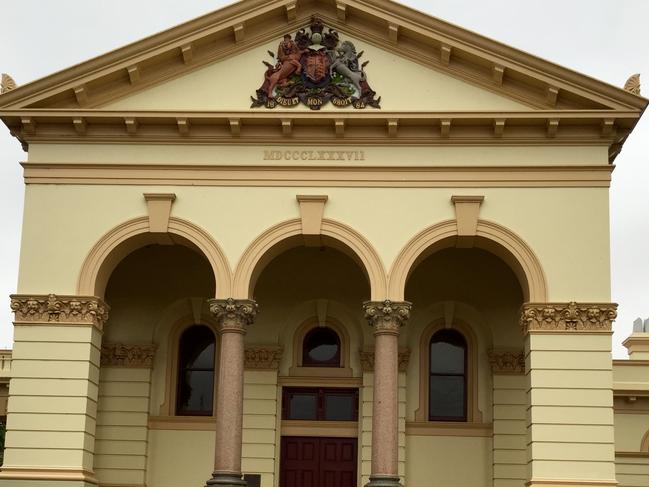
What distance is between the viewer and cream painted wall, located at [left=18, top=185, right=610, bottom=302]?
2375cm

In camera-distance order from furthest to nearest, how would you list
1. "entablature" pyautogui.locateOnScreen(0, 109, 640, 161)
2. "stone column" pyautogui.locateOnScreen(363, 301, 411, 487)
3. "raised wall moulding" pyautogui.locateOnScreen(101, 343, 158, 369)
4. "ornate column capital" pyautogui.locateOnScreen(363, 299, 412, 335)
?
"raised wall moulding" pyautogui.locateOnScreen(101, 343, 158, 369)
"entablature" pyautogui.locateOnScreen(0, 109, 640, 161)
"ornate column capital" pyautogui.locateOnScreen(363, 299, 412, 335)
"stone column" pyautogui.locateOnScreen(363, 301, 411, 487)

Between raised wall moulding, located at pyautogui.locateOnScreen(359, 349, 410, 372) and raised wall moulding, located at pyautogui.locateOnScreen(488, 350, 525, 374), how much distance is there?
195 cm

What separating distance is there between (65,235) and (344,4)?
304 inches

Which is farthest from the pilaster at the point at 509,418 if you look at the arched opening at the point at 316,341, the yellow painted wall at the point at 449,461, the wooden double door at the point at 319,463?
the wooden double door at the point at 319,463

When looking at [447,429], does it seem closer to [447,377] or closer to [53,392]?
[447,377]

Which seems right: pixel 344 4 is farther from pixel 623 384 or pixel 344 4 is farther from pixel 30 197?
pixel 623 384

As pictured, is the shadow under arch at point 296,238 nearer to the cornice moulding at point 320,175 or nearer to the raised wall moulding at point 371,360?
the cornice moulding at point 320,175

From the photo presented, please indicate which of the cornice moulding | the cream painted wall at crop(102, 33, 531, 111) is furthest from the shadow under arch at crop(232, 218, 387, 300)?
the cream painted wall at crop(102, 33, 531, 111)

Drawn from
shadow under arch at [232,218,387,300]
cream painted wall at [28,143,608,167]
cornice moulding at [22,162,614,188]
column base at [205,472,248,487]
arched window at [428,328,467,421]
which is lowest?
column base at [205,472,248,487]

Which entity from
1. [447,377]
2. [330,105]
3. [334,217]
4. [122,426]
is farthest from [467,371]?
[122,426]

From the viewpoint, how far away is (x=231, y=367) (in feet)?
77.5

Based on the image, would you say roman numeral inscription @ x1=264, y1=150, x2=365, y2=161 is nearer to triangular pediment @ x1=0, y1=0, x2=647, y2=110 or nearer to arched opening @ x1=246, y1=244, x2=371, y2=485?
triangular pediment @ x1=0, y1=0, x2=647, y2=110

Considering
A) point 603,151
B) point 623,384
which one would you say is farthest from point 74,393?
point 623,384

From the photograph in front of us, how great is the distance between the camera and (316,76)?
24.6 metres
